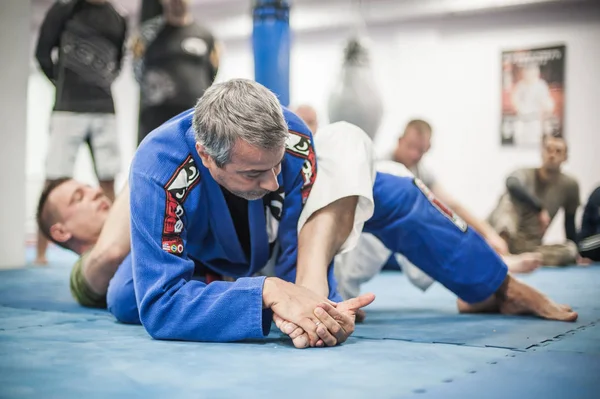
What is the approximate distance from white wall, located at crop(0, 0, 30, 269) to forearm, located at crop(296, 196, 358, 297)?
3286 mm

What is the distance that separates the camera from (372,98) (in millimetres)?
4441

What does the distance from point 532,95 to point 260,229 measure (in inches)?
283

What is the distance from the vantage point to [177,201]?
1.96 meters

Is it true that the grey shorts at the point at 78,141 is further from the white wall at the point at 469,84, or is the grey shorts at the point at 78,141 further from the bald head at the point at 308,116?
the white wall at the point at 469,84

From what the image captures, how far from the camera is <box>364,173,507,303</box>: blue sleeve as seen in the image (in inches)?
96.3

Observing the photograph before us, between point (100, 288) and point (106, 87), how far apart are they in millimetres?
2498

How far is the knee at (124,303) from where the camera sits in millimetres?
2402

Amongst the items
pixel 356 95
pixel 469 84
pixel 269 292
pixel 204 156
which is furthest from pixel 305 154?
pixel 469 84

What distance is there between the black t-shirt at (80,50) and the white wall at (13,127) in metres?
0.15

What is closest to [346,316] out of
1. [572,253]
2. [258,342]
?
[258,342]

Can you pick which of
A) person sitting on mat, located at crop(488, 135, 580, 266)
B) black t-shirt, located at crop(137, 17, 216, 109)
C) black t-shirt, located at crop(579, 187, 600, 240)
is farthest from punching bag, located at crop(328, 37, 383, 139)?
person sitting on mat, located at crop(488, 135, 580, 266)

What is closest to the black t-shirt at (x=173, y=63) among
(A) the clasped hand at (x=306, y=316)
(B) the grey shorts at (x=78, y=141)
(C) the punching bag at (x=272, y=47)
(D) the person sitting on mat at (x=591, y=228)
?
(B) the grey shorts at (x=78, y=141)

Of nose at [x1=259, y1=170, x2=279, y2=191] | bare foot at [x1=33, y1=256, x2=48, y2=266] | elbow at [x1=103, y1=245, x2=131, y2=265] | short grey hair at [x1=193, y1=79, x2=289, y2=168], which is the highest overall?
short grey hair at [x1=193, y1=79, x2=289, y2=168]

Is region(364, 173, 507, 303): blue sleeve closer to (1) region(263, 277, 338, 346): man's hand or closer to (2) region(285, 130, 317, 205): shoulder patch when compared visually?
(2) region(285, 130, 317, 205): shoulder patch
